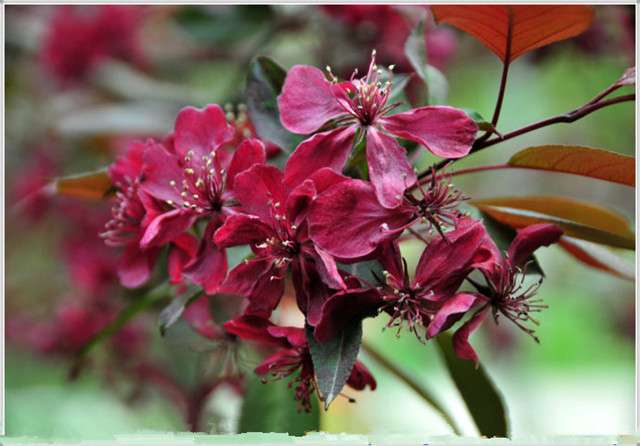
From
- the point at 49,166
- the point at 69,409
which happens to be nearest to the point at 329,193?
the point at 69,409

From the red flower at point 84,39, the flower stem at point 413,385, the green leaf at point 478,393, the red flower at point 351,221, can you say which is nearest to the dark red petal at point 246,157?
the red flower at point 351,221

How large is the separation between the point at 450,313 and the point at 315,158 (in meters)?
0.19

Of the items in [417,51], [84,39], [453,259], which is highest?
[84,39]

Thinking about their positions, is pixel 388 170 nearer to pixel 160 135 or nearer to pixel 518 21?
pixel 518 21

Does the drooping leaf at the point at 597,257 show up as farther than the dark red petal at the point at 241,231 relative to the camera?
Yes

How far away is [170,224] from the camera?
0.86 metres

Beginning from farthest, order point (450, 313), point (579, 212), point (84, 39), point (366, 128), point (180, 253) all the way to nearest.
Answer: point (84, 39)
point (579, 212)
point (180, 253)
point (366, 128)
point (450, 313)

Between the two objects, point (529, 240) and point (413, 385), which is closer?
point (529, 240)

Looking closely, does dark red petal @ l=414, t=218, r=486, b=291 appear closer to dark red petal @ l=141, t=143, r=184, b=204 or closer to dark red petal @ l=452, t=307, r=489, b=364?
dark red petal @ l=452, t=307, r=489, b=364

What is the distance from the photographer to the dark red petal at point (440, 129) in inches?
30.3

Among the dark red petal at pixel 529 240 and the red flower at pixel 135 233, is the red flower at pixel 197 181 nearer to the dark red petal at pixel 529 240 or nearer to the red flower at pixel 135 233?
the red flower at pixel 135 233

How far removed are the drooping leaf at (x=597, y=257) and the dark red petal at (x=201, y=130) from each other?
0.41 meters

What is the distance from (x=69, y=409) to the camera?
191cm

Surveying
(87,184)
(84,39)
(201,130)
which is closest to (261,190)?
(201,130)
